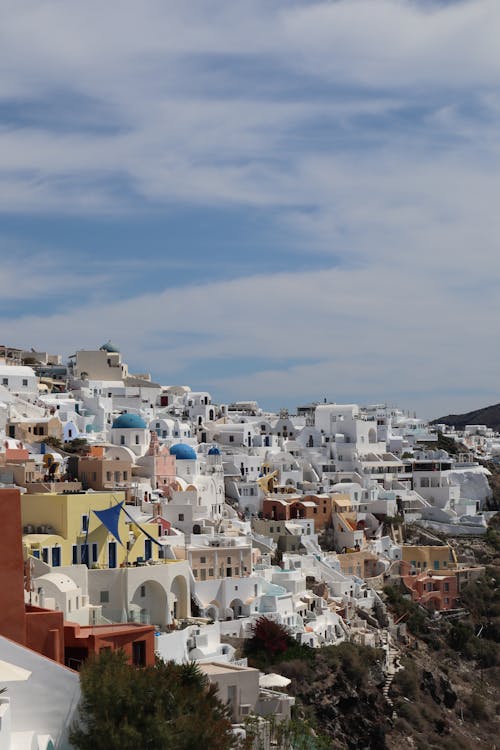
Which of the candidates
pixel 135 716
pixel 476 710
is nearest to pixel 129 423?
pixel 476 710

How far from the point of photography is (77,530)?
36.8m

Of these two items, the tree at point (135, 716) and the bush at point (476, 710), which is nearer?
the tree at point (135, 716)

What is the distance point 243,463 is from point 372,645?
17.0 metres


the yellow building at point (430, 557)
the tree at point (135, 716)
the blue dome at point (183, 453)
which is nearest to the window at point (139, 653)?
the tree at point (135, 716)

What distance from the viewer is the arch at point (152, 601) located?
3512 cm

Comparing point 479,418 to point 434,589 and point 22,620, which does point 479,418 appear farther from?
point 22,620

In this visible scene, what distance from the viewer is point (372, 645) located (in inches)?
1738

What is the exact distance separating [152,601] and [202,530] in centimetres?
1001

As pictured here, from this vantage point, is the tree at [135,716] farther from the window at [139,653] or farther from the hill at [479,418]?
the hill at [479,418]

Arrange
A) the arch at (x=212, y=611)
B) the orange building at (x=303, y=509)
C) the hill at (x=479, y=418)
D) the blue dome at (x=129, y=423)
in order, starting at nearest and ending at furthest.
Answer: the arch at (x=212, y=611)
the blue dome at (x=129, y=423)
the orange building at (x=303, y=509)
the hill at (x=479, y=418)

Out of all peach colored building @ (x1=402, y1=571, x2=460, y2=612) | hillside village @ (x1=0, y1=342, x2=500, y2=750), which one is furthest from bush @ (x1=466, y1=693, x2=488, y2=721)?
peach colored building @ (x1=402, y1=571, x2=460, y2=612)

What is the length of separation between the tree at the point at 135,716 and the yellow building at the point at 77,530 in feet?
59.2

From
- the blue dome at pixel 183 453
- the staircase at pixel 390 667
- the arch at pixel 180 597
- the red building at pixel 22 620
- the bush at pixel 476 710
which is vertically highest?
the blue dome at pixel 183 453

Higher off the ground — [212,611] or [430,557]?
[430,557]
